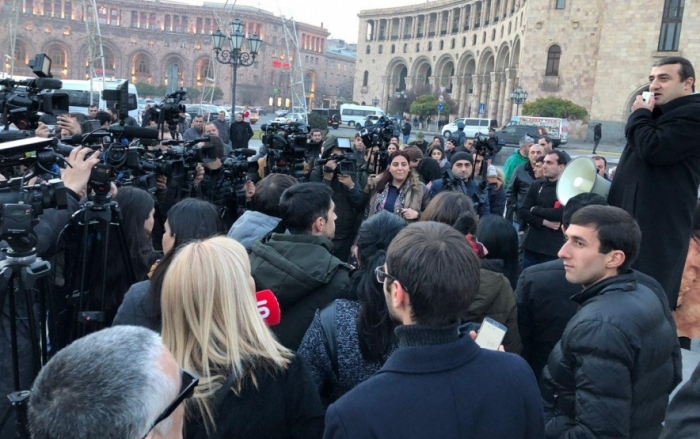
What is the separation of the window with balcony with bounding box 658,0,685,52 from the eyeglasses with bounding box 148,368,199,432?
35.8 m

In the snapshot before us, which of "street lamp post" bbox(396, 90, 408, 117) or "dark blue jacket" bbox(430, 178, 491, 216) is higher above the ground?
"street lamp post" bbox(396, 90, 408, 117)

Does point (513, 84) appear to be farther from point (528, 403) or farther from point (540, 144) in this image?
point (528, 403)

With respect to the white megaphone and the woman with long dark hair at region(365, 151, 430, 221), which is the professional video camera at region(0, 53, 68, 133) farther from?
the white megaphone

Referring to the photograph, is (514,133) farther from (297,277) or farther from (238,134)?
(297,277)

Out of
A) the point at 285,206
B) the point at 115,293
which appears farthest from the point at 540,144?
the point at 115,293

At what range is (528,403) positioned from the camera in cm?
165

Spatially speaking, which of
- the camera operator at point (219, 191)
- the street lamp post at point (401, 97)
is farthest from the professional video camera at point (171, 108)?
the street lamp post at point (401, 97)

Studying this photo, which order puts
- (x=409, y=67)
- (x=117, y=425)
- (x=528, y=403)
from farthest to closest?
(x=409, y=67) < (x=528, y=403) < (x=117, y=425)

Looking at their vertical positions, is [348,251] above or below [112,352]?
below

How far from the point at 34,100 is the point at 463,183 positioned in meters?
A: 4.07

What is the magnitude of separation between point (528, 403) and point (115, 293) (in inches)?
95.1

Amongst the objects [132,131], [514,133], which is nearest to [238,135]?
[132,131]

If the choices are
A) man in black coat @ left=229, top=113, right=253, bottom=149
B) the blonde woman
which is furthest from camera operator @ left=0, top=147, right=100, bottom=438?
man in black coat @ left=229, top=113, right=253, bottom=149

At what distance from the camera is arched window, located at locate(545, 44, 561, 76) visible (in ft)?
119
